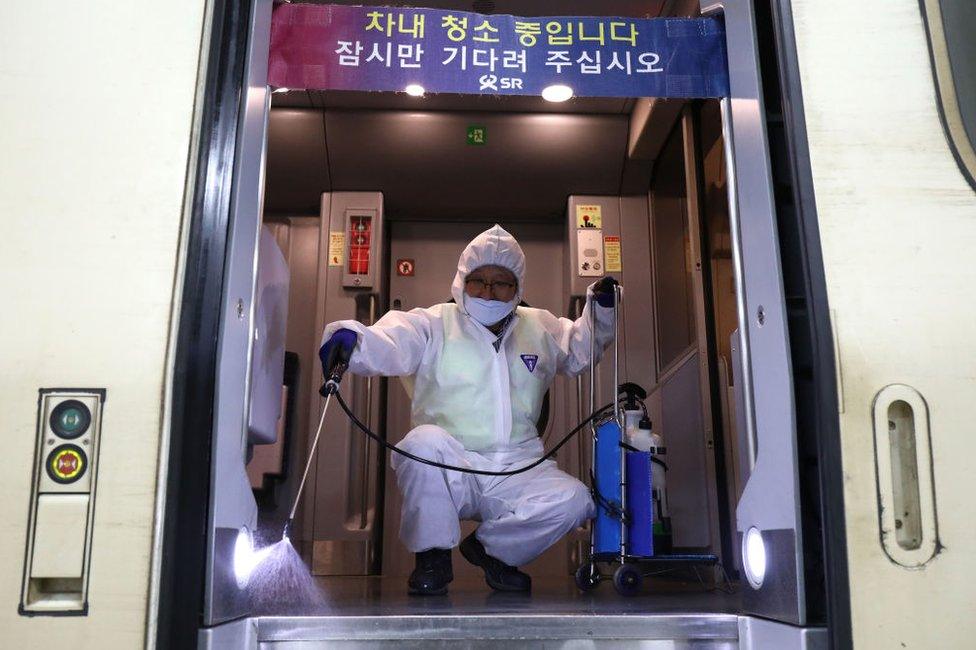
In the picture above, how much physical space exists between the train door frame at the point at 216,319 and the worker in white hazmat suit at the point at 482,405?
4.58ft

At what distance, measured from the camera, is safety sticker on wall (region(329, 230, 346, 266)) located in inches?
172

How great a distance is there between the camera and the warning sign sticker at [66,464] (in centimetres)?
146

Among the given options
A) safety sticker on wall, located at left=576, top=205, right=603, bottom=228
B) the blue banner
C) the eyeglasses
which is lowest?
the eyeglasses

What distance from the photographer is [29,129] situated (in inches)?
63.1

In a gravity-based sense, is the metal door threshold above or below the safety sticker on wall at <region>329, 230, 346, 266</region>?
below

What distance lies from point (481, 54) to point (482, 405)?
66.1 inches

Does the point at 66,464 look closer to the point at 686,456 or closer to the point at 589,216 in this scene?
the point at 686,456

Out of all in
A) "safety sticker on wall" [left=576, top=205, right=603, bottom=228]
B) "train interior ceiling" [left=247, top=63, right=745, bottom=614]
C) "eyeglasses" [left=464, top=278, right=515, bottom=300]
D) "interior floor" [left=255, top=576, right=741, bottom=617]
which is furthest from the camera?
"safety sticker on wall" [left=576, top=205, right=603, bottom=228]

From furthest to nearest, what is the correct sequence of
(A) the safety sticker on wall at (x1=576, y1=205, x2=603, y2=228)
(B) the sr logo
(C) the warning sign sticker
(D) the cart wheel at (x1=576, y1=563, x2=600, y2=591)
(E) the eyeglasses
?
1. (A) the safety sticker on wall at (x1=576, y1=205, x2=603, y2=228)
2. (E) the eyeglasses
3. (D) the cart wheel at (x1=576, y1=563, x2=600, y2=591)
4. (B) the sr logo
5. (C) the warning sign sticker

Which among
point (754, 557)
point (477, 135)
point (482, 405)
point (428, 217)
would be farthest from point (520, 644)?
point (428, 217)

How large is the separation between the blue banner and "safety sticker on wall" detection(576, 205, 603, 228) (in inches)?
88.2

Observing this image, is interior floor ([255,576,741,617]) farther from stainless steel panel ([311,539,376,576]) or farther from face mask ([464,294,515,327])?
face mask ([464,294,515,327])

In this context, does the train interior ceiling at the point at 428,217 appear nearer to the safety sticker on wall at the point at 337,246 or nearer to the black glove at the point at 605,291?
the safety sticker on wall at the point at 337,246

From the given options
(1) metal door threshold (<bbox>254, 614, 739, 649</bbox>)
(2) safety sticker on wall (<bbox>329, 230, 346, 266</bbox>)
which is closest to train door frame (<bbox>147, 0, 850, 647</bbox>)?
(1) metal door threshold (<bbox>254, 614, 739, 649</bbox>)
